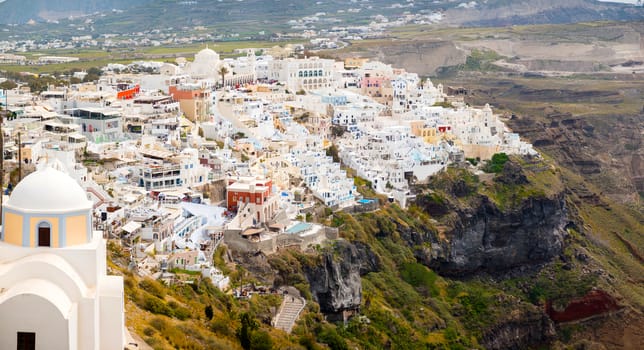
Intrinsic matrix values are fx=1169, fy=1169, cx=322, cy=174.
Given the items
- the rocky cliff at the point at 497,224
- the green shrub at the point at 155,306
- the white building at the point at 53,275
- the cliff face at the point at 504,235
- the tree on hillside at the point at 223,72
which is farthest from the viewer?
the tree on hillside at the point at 223,72

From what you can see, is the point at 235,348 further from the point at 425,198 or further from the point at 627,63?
the point at 627,63

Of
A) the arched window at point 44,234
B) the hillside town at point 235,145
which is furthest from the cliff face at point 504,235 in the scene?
the arched window at point 44,234

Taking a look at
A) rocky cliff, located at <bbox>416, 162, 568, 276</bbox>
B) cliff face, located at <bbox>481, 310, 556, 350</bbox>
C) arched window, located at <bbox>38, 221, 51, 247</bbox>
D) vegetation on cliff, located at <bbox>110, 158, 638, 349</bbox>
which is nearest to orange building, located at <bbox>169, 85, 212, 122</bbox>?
vegetation on cliff, located at <bbox>110, 158, 638, 349</bbox>

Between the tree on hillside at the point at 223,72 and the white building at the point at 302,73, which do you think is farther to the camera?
the white building at the point at 302,73

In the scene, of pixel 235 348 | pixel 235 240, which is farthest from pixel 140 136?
pixel 235 348

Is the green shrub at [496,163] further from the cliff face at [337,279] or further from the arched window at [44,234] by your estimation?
the arched window at [44,234]

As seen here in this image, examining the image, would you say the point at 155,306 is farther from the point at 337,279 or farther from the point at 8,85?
the point at 8,85

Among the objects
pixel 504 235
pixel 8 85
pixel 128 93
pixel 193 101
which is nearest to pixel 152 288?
pixel 193 101

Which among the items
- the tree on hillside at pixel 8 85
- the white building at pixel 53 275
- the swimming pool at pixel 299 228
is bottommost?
the swimming pool at pixel 299 228
